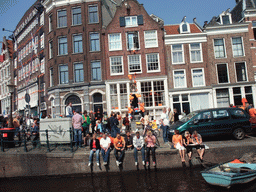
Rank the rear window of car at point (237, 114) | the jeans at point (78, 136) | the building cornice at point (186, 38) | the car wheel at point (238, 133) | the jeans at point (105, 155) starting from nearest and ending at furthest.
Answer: the jeans at point (105, 155), the jeans at point (78, 136), the car wheel at point (238, 133), the rear window of car at point (237, 114), the building cornice at point (186, 38)

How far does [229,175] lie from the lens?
26.6ft

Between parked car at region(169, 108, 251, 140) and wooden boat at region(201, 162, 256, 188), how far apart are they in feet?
12.4

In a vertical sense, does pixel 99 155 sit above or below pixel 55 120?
below

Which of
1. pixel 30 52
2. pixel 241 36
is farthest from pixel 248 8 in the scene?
pixel 30 52

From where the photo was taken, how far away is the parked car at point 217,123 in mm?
12828

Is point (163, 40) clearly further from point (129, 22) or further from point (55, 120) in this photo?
point (55, 120)

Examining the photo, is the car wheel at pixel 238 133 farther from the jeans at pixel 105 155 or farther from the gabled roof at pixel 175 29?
the gabled roof at pixel 175 29

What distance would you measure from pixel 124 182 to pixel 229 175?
4183 mm

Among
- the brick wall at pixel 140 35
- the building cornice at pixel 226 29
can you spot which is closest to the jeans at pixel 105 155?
the brick wall at pixel 140 35

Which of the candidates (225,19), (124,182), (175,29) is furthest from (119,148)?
(225,19)

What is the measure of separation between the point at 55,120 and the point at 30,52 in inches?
967

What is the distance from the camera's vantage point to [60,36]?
83.7ft

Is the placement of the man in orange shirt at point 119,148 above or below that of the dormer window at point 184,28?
below

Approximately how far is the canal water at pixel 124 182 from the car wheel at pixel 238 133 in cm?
368
